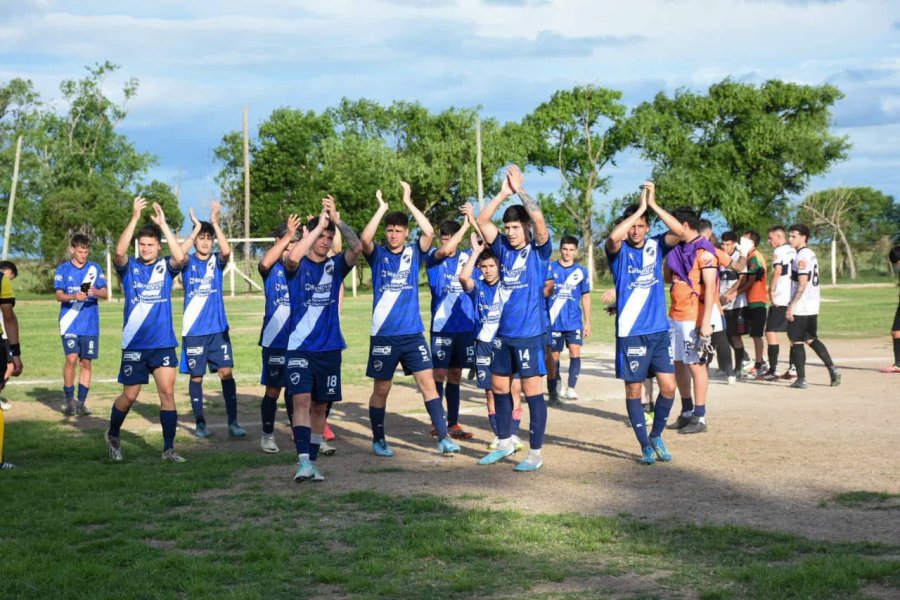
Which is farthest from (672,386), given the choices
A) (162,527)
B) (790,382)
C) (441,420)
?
(790,382)

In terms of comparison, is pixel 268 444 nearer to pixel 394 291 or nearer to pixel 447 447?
pixel 447 447

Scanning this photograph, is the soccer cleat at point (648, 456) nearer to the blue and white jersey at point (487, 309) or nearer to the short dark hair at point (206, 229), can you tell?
the blue and white jersey at point (487, 309)

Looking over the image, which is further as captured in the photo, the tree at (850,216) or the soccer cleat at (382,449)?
the tree at (850,216)

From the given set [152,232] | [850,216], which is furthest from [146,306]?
[850,216]

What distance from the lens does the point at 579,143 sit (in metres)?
64.8

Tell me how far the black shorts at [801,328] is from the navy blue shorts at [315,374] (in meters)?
7.77

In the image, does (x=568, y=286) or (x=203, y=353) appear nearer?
(x=203, y=353)

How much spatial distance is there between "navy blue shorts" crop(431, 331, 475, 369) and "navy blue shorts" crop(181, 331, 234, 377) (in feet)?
7.35

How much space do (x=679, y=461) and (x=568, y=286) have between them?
14.7ft

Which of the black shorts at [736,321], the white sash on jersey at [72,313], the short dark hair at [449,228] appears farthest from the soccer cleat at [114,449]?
the black shorts at [736,321]

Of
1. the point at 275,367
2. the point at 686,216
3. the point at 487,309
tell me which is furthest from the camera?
the point at 275,367

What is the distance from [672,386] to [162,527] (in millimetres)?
4659

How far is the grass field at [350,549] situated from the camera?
5.68 metres

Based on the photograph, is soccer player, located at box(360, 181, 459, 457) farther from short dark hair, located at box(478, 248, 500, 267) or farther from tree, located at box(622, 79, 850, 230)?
tree, located at box(622, 79, 850, 230)
